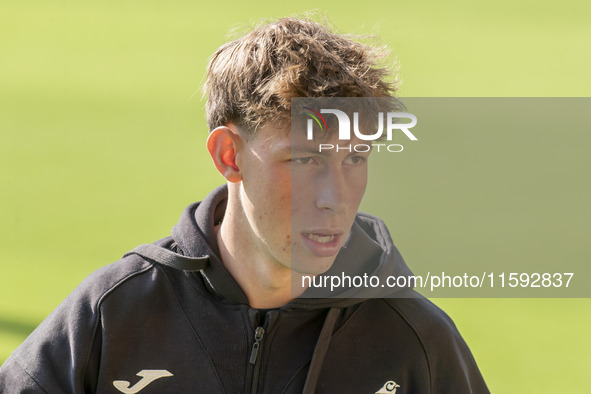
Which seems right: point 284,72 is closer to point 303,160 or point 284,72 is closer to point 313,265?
point 303,160

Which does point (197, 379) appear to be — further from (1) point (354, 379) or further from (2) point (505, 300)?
(2) point (505, 300)

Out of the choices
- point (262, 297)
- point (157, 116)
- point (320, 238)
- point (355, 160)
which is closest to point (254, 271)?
point (262, 297)

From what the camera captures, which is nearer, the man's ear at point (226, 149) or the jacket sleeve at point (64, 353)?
the jacket sleeve at point (64, 353)

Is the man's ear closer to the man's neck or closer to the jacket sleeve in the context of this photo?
the man's neck

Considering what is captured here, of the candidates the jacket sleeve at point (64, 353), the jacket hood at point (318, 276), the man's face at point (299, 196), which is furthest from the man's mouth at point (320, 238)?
the jacket sleeve at point (64, 353)

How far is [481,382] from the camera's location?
6.24 ft

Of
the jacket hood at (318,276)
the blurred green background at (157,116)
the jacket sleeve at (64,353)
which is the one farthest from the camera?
the blurred green background at (157,116)

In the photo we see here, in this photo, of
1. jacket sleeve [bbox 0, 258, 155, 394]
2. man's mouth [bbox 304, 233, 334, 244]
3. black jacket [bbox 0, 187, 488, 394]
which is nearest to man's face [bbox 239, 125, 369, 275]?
man's mouth [bbox 304, 233, 334, 244]

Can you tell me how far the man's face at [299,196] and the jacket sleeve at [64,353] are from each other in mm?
335

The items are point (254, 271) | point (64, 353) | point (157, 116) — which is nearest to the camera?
point (64, 353)

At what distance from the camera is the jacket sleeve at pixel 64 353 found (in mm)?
1687

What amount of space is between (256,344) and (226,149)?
0.40 metres

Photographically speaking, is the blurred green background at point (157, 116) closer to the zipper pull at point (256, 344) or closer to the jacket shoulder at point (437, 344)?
the jacket shoulder at point (437, 344)

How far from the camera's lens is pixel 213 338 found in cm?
178
